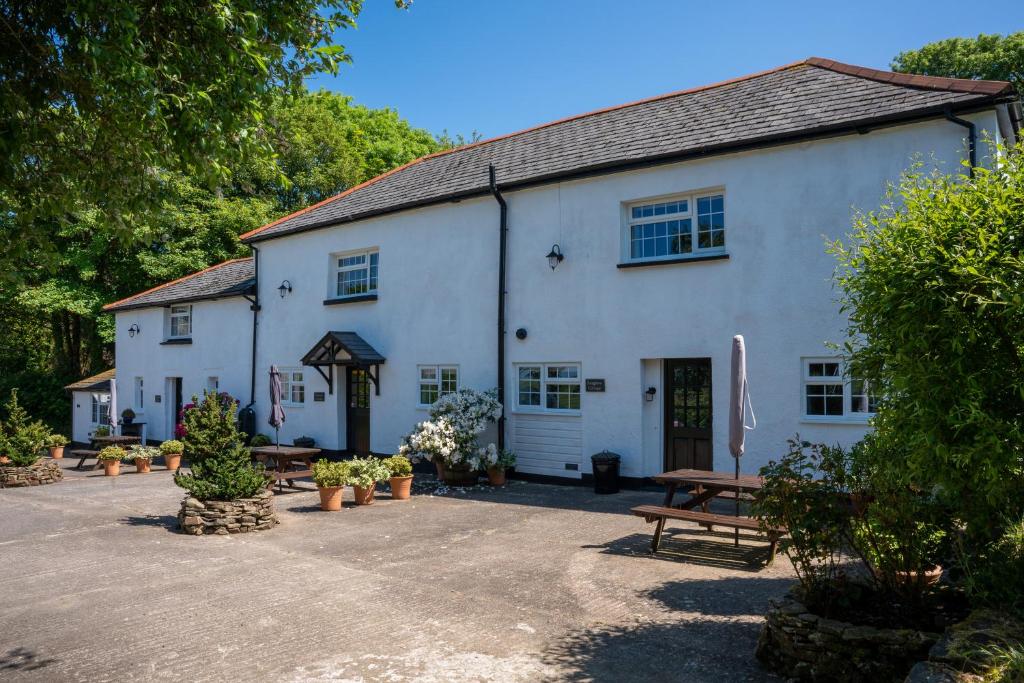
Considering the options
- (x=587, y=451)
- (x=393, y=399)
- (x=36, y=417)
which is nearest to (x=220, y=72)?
(x=587, y=451)

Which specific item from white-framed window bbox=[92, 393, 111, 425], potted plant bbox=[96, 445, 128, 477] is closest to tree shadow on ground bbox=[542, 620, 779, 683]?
potted plant bbox=[96, 445, 128, 477]

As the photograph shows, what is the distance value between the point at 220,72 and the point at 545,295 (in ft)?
29.1

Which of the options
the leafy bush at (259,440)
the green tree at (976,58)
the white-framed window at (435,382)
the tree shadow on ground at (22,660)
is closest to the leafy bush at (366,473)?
the white-framed window at (435,382)

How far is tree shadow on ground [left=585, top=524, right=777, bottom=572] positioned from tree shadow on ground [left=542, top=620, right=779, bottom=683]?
2.07 metres

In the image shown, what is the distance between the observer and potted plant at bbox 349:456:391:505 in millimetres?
12383

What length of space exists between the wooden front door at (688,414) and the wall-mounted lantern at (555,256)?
297 centimetres

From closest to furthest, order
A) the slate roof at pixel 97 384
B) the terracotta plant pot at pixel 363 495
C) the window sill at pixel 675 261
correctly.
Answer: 1. the window sill at pixel 675 261
2. the terracotta plant pot at pixel 363 495
3. the slate roof at pixel 97 384

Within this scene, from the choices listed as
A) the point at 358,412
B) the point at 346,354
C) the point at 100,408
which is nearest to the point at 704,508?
the point at 346,354

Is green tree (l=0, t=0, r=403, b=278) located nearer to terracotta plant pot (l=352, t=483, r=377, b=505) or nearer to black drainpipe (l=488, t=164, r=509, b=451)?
terracotta plant pot (l=352, t=483, r=377, b=505)

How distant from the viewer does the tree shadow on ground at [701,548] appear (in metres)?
8.12

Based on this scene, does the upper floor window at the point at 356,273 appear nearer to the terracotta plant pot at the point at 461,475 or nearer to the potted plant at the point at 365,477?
the terracotta plant pot at the point at 461,475

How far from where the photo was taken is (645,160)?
13.2m

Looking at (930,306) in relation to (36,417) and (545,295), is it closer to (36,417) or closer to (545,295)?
(545,295)

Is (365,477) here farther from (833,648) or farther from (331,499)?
(833,648)
